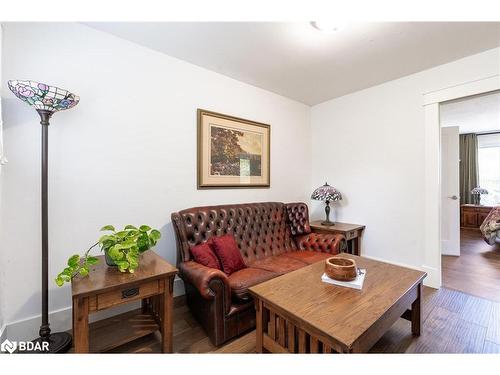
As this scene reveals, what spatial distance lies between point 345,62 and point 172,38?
178 cm

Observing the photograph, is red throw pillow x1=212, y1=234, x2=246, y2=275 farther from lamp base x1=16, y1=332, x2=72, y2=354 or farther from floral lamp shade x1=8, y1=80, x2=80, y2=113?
floral lamp shade x1=8, y1=80, x2=80, y2=113

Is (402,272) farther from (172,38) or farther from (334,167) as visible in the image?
(172,38)

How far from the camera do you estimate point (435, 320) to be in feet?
6.57

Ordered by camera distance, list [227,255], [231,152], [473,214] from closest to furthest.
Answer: [227,255] < [231,152] < [473,214]

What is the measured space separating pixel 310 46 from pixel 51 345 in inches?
123

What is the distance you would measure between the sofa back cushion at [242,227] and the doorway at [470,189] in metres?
2.05

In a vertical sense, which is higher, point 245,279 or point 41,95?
point 41,95

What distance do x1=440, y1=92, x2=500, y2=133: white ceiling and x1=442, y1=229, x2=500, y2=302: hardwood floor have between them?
2.21 meters

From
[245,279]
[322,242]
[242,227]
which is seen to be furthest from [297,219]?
[245,279]

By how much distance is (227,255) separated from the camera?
211cm

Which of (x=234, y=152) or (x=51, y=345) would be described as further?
(x=234, y=152)

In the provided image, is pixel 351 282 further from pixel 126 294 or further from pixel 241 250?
pixel 126 294

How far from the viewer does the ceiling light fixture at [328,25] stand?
183cm
